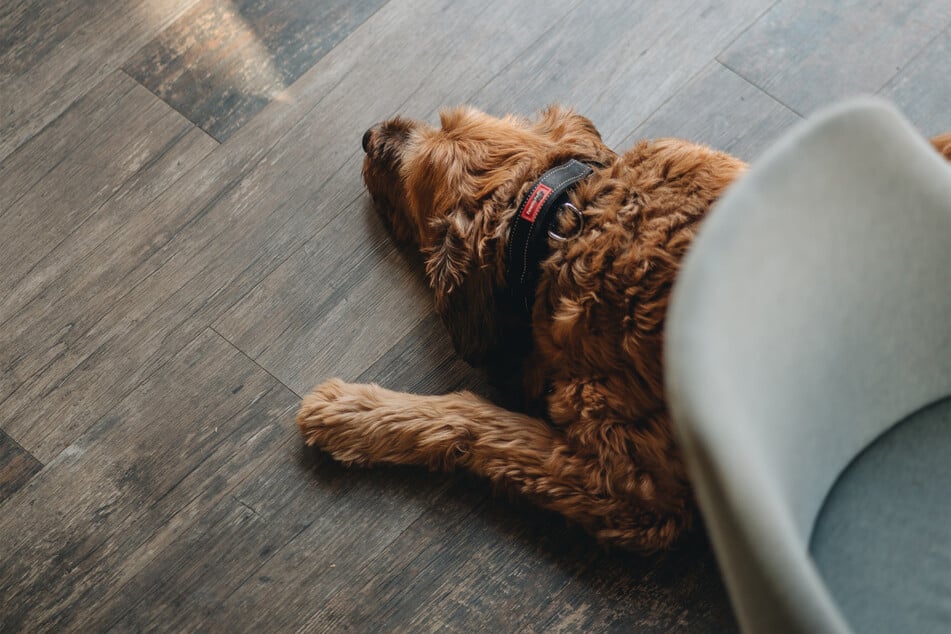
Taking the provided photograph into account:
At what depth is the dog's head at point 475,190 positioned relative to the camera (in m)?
1.73

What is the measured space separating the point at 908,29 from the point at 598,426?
1451 millimetres

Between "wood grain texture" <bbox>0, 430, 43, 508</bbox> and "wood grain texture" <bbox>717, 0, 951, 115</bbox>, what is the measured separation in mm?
1970

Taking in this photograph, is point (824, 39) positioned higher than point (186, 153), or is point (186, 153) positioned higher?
point (186, 153)

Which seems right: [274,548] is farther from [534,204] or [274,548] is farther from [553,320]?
[534,204]

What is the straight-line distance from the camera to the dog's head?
1.73 metres

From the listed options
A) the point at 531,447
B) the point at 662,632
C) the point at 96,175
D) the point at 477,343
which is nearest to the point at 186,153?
the point at 96,175

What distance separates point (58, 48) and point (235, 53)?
0.50 metres

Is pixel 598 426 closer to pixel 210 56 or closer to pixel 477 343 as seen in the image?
pixel 477 343

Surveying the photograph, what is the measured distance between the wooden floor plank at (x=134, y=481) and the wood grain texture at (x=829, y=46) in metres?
A: 1.47

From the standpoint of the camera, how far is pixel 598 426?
170 centimetres

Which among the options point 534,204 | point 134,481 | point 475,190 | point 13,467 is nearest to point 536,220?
point 534,204

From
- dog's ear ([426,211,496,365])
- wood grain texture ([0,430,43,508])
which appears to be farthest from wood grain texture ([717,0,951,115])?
wood grain texture ([0,430,43,508])

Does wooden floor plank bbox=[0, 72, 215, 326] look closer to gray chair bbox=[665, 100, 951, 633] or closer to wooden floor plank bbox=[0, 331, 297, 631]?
wooden floor plank bbox=[0, 331, 297, 631]

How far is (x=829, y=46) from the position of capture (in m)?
2.32
